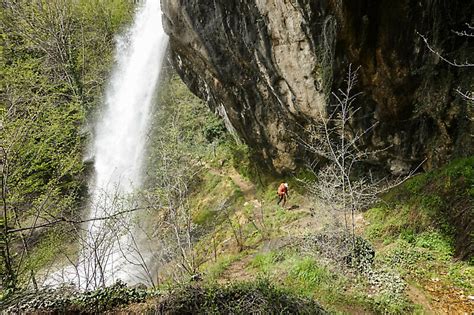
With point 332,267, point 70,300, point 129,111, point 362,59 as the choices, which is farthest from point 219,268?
point 129,111

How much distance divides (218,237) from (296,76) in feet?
19.7

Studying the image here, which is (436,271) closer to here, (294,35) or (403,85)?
(403,85)

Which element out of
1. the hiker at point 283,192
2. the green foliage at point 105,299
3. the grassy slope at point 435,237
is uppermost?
the hiker at point 283,192

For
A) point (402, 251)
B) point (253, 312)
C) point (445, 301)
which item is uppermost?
point (253, 312)

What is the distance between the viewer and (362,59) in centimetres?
802

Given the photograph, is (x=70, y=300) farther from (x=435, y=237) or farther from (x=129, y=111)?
(x=129, y=111)

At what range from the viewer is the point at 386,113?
8.55 meters

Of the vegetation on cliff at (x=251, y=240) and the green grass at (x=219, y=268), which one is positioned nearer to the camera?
the vegetation on cliff at (x=251, y=240)

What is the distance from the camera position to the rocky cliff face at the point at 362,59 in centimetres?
726

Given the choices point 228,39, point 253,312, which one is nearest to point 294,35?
point 228,39

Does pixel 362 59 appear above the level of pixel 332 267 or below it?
above

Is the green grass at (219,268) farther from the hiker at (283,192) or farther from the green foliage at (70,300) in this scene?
the hiker at (283,192)

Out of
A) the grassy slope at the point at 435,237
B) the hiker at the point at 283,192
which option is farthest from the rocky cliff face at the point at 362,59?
the hiker at the point at 283,192

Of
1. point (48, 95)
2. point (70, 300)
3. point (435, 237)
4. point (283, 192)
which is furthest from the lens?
point (283, 192)
